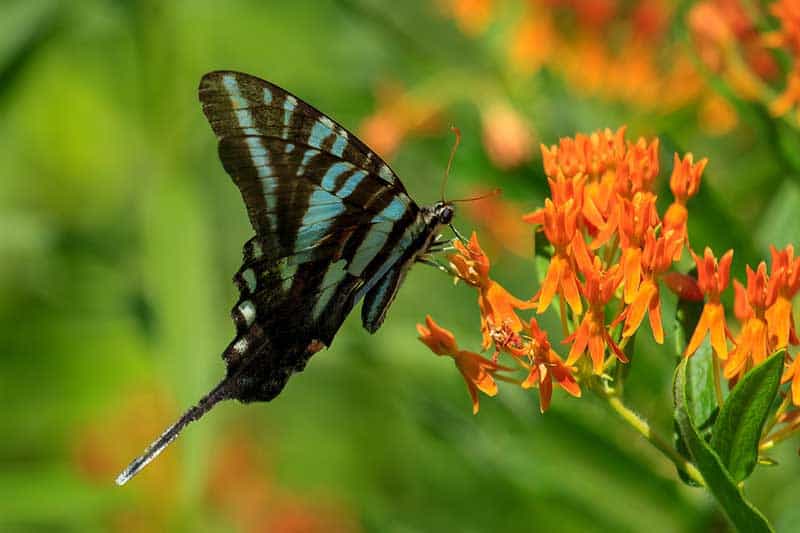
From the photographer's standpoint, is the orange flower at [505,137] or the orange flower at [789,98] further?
the orange flower at [505,137]

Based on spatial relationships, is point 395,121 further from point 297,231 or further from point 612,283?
point 612,283

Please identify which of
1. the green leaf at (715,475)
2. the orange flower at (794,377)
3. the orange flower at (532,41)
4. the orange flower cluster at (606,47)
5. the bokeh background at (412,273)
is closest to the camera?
the green leaf at (715,475)

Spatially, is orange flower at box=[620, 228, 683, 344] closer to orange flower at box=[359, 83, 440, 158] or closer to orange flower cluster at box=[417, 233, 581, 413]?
orange flower cluster at box=[417, 233, 581, 413]

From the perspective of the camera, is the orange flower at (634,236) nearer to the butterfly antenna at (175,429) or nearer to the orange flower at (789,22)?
the orange flower at (789,22)

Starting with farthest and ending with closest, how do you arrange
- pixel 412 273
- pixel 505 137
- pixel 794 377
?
pixel 412 273 → pixel 505 137 → pixel 794 377

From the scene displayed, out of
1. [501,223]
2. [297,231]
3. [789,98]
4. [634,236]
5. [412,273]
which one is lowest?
[412,273]

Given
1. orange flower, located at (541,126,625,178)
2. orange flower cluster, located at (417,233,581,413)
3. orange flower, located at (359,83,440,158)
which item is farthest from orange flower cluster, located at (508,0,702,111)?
orange flower cluster, located at (417,233,581,413)

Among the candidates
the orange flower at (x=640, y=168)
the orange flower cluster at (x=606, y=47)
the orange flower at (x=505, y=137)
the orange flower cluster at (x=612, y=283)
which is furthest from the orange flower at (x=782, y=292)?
the orange flower cluster at (x=606, y=47)

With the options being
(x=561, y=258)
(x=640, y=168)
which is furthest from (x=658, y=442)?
(x=640, y=168)
